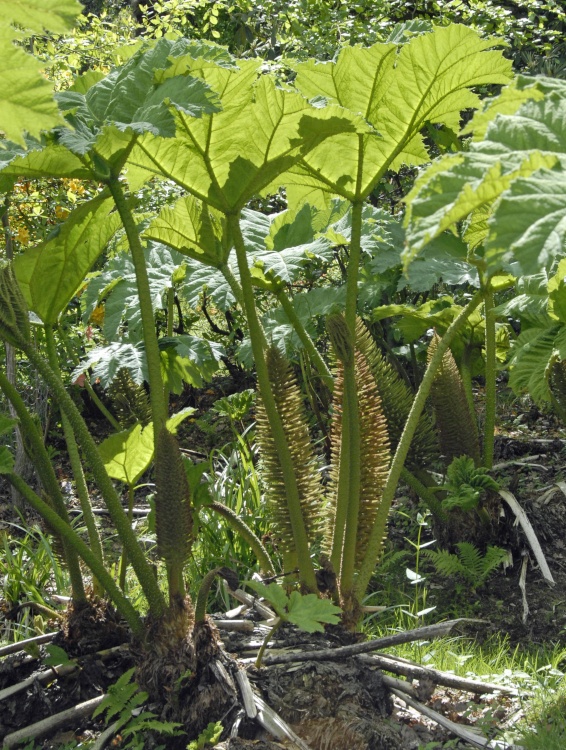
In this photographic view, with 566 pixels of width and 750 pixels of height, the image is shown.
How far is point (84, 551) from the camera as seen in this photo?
208cm

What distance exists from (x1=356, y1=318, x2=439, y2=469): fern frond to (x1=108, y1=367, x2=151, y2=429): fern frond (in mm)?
942

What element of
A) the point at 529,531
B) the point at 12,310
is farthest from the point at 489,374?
the point at 12,310

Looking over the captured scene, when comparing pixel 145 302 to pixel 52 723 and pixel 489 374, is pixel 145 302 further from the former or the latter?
pixel 489 374

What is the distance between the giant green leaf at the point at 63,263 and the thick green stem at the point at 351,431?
27.6 inches

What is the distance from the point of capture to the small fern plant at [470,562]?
313cm

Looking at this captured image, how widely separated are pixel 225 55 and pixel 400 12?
4155mm

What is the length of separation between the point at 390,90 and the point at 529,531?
182 cm

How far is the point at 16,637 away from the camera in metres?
3.09

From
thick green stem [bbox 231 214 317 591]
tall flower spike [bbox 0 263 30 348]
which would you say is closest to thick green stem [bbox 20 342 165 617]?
tall flower spike [bbox 0 263 30 348]

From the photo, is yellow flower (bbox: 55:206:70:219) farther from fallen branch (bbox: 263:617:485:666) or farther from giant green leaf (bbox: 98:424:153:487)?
fallen branch (bbox: 263:617:485:666)

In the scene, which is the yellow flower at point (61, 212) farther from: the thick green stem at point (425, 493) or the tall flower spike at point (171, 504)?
the tall flower spike at point (171, 504)

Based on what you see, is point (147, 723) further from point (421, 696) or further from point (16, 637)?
point (16, 637)

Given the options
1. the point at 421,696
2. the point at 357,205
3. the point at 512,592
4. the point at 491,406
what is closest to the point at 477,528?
the point at 512,592

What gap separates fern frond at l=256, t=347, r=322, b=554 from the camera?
8.29 ft
